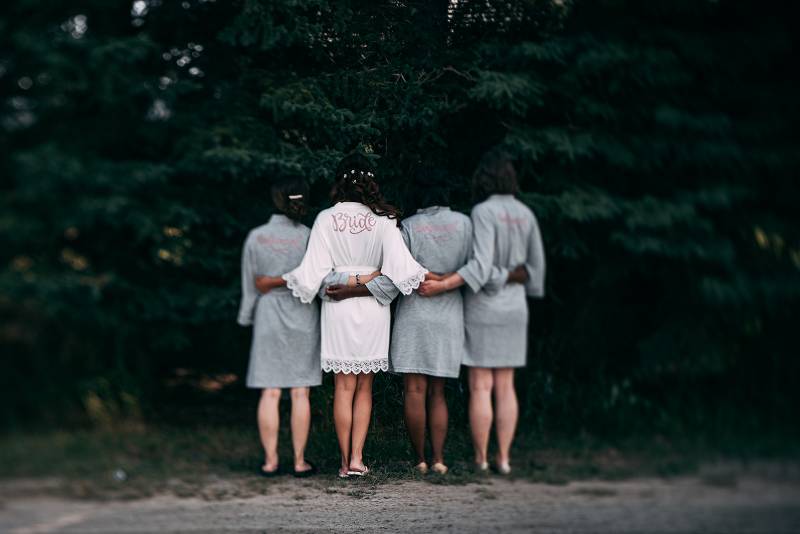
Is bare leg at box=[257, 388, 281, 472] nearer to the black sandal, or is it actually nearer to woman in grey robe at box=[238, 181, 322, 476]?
woman in grey robe at box=[238, 181, 322, 476]

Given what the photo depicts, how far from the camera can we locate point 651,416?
4.27 m

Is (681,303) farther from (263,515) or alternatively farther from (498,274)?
(263,515)

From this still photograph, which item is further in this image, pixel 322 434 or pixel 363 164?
pixel 322 434

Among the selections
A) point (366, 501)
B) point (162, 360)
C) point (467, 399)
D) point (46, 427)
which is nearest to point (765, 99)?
point (467, 399)

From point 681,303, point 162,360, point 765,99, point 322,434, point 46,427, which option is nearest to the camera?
point 46,427

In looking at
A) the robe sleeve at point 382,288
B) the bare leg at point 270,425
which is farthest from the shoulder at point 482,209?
the bare leg at point 270,425

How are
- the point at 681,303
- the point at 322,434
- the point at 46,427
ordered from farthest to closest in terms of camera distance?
1. the point at 681,303
2. the point at 322,434
3. the point at 46,427

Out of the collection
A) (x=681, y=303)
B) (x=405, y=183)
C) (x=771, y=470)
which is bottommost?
(x=771, y=470)

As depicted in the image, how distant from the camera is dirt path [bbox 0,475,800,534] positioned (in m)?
3.37

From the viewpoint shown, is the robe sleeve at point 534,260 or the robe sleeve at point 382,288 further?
the robe sleeve at point 534,260

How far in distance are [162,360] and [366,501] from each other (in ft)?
7.44

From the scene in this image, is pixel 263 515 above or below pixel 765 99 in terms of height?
below

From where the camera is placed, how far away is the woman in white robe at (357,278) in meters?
3.24

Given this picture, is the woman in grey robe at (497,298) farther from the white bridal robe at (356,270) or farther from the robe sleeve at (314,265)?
the robe sleeve at (314,265)
